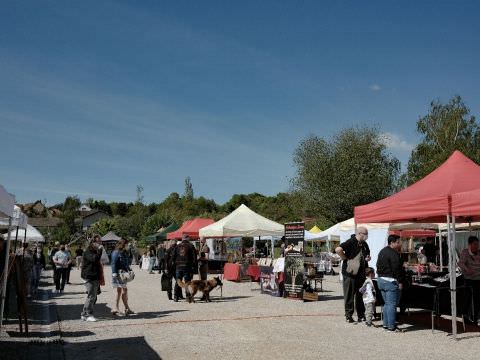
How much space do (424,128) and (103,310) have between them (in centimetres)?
4102

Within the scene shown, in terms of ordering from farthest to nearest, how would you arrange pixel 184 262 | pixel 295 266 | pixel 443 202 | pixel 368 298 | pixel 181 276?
pixel 295 266 → pixel 181 276 → pixel 184 262 → pixel 368 298 → pixel 443 202

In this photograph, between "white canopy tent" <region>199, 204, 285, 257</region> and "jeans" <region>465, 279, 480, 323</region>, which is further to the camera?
"white canopy tent" <region>199, 204, 285, 257</region>

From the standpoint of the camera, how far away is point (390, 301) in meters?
8.97

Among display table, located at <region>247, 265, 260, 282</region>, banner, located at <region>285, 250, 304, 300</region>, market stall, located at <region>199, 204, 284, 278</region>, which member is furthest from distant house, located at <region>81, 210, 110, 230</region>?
banner, located at <region>285, 250, 304, 300</region>

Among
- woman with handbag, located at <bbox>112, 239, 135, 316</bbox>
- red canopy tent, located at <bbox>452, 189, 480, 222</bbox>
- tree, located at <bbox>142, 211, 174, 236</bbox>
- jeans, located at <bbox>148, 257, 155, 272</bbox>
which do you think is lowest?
jeans, located at <bbox>148, 257, 155, 272</bbox>

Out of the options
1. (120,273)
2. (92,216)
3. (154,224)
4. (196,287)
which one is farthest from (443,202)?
(92,216)

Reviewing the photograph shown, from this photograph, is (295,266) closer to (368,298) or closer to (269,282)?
(269,282)

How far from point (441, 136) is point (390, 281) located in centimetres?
4036

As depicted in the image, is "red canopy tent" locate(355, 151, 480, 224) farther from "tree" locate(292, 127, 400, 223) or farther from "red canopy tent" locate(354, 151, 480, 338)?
"tree" locate(292, 127, 400, 223)

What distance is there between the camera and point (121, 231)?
71.2 m

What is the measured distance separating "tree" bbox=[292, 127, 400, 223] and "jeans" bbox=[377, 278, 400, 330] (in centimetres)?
3692

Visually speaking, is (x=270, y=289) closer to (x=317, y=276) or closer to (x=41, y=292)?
(x=317, y=276)

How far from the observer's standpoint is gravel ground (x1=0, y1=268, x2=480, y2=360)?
7.23 m

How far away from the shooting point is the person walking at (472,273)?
30.5 feet
